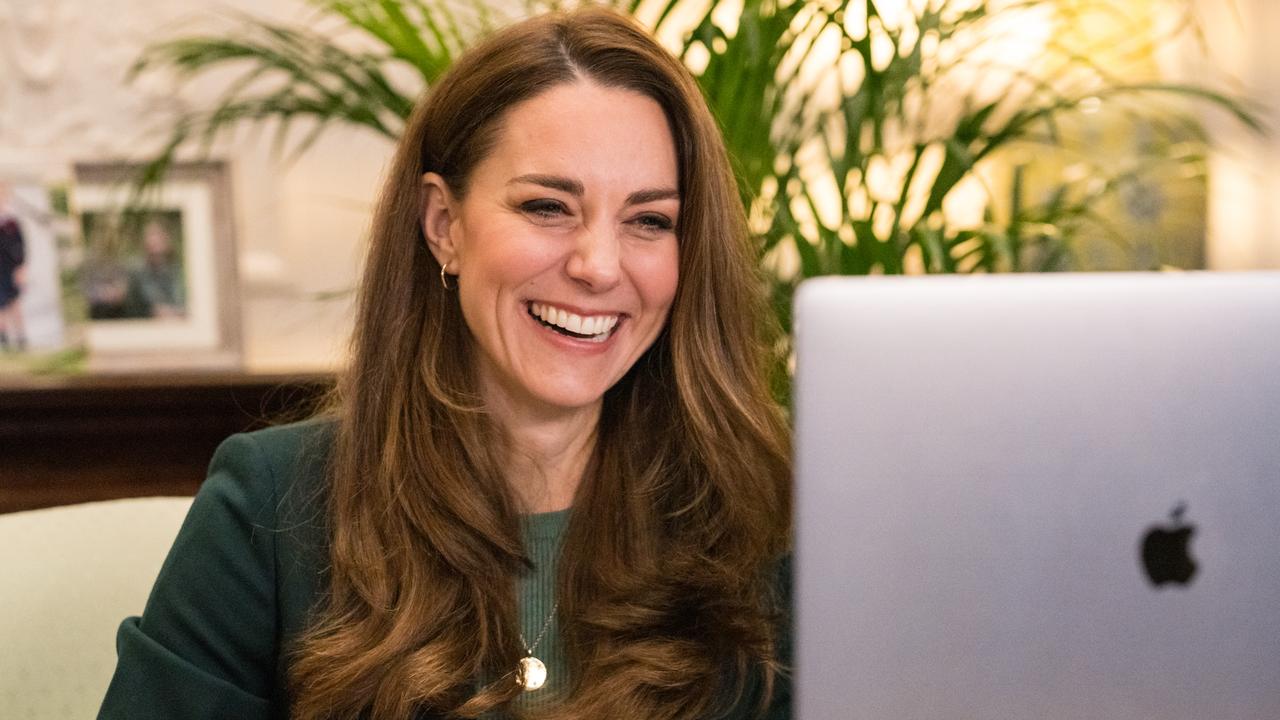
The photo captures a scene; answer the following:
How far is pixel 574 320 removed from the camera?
120 centimetres

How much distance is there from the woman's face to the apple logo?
2.12 ft

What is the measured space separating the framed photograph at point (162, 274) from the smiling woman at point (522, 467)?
92cm

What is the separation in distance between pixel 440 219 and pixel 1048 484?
82cm

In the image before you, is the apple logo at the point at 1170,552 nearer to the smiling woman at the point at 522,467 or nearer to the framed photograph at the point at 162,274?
the smiling woman at the point at 522,467

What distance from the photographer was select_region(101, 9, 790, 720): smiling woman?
1168 millimetres

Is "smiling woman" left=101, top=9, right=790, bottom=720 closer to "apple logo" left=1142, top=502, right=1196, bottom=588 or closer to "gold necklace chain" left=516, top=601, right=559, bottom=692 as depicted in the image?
"gold necklace chain" left=516, top=601, right=559, bottom=692

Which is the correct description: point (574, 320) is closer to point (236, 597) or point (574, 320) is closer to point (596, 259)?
point (596, 259)

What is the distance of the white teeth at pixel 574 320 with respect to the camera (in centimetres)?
120

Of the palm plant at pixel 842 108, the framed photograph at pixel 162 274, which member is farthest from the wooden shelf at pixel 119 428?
the palm plant at pixel 842 108

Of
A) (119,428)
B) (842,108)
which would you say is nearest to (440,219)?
(842,108)

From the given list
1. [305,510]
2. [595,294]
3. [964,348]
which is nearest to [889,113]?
[595,294]

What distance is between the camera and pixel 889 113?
63.1 inches

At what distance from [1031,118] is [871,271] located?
28 centimetres

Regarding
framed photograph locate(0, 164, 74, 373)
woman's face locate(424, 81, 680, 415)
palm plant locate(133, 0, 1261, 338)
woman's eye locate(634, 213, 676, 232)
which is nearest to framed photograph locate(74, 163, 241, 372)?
framed photograph locate(0, 164, 74, 373)
